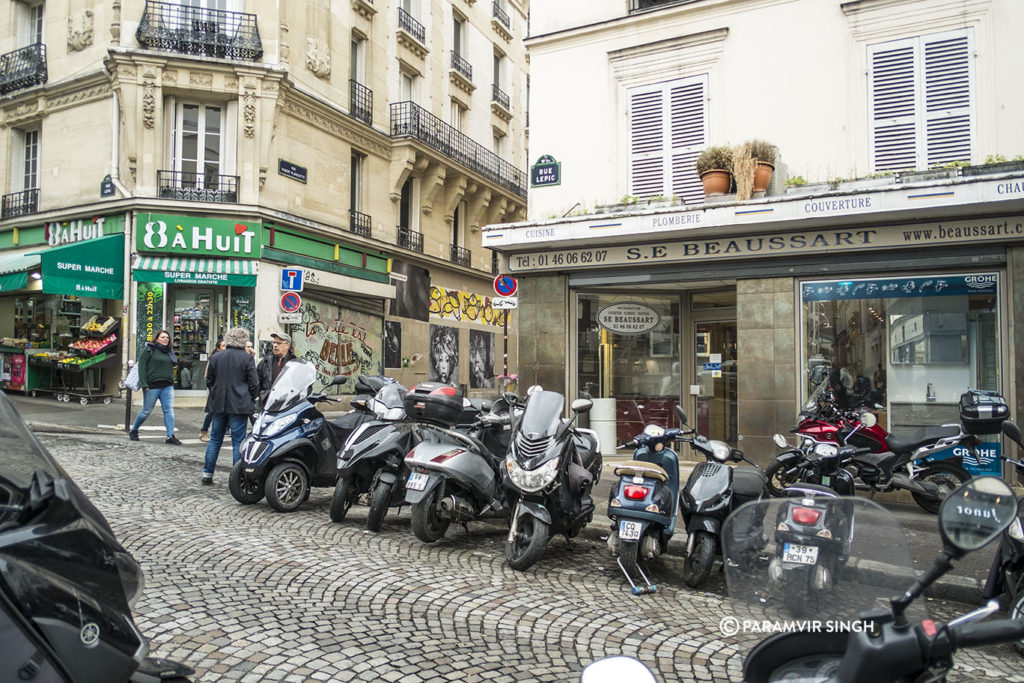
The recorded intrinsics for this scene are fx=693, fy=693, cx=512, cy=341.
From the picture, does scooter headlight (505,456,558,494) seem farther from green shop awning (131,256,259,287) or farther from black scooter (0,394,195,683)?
green shop awning (131,256,259,287)

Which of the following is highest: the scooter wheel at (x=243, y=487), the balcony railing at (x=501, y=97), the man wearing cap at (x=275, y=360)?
the balcony railing at (x=501, y=97)

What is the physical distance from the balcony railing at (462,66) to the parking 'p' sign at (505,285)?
60.6 feet

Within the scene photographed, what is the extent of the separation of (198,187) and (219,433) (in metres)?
12.1

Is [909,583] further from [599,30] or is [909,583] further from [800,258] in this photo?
[599,30]

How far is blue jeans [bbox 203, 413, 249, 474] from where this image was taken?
7887mm

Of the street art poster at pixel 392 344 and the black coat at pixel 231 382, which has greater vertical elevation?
the street art poster at pixel 392 344

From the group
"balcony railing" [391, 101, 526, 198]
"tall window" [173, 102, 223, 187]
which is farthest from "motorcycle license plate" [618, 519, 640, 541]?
"balcony railing" [391, 101, 526, 198]

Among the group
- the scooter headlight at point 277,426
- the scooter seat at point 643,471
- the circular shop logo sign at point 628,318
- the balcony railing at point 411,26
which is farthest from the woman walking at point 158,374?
the balcony railing at point 411,26

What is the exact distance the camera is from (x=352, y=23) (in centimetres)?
2145

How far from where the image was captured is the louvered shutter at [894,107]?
30.0 feet

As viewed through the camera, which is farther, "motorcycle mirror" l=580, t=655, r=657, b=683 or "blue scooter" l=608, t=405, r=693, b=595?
"blue scooter" l=608, t=405, r=693, b=595

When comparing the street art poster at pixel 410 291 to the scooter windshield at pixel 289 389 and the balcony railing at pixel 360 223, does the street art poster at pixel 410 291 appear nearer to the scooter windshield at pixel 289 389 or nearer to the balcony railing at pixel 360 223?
the balcony railing at pixel 360 223

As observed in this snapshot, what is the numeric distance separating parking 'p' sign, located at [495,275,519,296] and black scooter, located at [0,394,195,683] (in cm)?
922

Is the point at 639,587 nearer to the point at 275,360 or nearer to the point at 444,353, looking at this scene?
the point at 275,360
